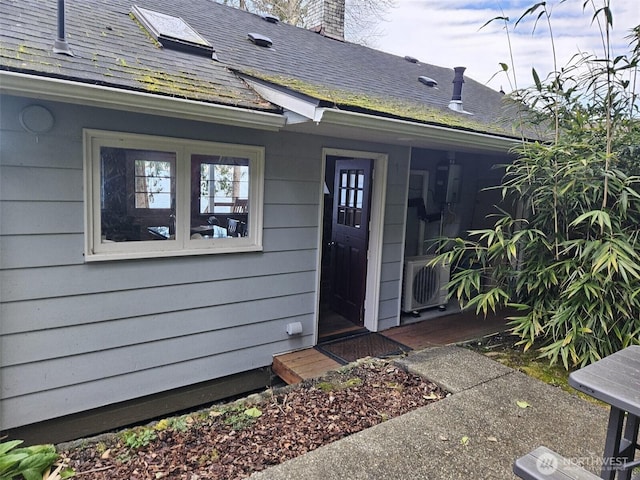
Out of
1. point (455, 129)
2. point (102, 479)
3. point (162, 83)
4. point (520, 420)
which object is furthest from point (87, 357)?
point (455, 129)

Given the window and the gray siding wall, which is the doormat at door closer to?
the gray siding wall

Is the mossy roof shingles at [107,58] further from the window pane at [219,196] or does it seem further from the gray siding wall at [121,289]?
the window pane at [219,196]

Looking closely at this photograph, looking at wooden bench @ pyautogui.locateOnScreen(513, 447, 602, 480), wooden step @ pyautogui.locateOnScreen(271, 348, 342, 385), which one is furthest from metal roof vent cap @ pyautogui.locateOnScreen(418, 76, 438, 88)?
wooden bench @ pyautogui.locateOnScreen(513, 447, 602, 480)

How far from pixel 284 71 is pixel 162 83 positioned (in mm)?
1552

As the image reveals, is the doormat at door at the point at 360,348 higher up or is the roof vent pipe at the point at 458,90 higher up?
the roof vent pipe at the point at 458,90

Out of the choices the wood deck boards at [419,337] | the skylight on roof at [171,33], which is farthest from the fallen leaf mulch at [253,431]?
the skylight on roof at [171,33]

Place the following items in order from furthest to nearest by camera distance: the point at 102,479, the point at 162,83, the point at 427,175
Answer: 1. the point at 427,175
2. the point at 162,83
3. the point at 102,479

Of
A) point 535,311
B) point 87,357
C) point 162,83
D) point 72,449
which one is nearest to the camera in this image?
point 72,449

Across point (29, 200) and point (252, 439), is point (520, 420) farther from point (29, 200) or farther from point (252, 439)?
point (29, 200)

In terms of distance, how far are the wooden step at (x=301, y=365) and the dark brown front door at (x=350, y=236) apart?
38.4 inches

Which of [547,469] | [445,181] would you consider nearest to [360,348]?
[547,469]

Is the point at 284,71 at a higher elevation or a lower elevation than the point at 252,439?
higher

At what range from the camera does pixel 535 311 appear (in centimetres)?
344

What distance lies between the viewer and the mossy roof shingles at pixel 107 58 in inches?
91.7
